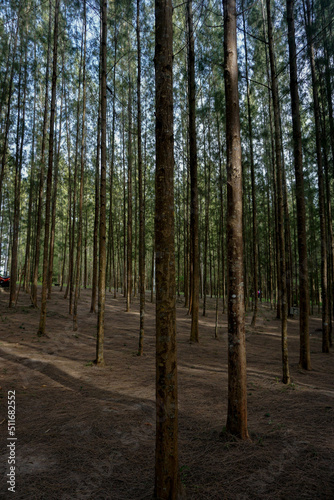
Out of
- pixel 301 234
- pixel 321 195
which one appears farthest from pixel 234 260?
pixel 321 195

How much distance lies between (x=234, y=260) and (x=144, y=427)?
2.76 metres

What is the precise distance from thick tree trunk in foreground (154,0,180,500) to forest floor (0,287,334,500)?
1.70 feet

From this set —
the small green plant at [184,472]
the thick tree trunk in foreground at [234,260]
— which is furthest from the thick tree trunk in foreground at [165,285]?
the thick tree trunk in foreground at [234,260]

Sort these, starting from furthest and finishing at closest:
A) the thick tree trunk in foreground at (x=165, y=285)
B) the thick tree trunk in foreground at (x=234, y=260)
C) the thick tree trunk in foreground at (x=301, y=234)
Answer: the thick tree trunk in foreground at (x=301, y=234) < the thick tree trunk in foreground at (x=234, y=260) < the thick tree trunk in foreground at (x=165, y=285)

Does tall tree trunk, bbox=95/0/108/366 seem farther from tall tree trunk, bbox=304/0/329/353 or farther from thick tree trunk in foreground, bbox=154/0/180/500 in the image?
tall tree trunk, bbox=304/0/329/353

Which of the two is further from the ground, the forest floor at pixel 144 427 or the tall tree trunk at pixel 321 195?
the tall tree trunk at pixel 321 195

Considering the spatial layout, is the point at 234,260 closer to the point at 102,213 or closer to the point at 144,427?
the point at 144,427

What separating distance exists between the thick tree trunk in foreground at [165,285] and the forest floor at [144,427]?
0.52 meters

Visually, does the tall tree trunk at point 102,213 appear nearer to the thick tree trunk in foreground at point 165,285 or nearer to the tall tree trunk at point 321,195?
the thick tree trunk in foreground at point 165,285

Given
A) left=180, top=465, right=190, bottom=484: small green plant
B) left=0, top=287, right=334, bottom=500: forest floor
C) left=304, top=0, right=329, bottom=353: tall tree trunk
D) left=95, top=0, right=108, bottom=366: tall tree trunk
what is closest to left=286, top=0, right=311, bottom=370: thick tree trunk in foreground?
left=0, top=287, right=334, bottom=500: forest floor

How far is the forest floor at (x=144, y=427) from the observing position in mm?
2900

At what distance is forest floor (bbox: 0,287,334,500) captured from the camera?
2.90 meters

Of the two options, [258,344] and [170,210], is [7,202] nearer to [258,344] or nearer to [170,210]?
[258,344]

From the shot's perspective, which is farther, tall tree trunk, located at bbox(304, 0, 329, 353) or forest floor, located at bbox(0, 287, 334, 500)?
tall tree trunk, located at bbox(304, 0, 329, 353)
